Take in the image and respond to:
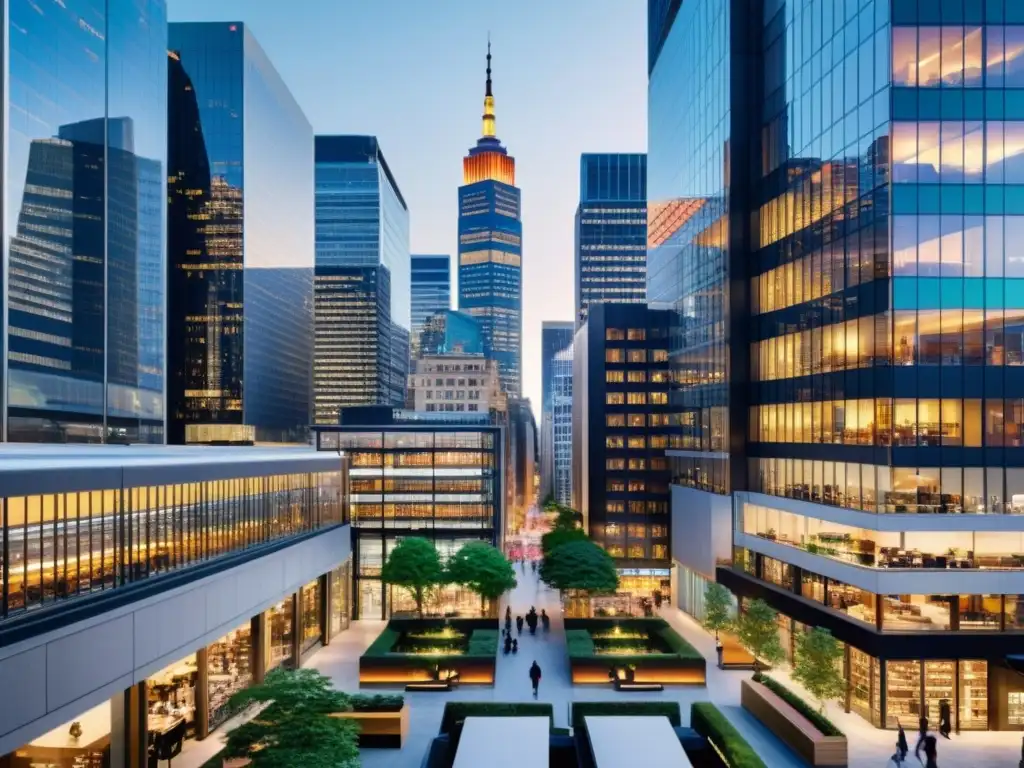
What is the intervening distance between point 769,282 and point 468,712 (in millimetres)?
32632

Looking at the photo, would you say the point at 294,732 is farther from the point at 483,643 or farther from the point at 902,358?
the point at 902,358

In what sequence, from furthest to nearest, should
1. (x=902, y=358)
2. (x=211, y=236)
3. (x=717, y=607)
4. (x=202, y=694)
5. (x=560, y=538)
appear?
(x=211, y=236), (x=560, y=538), (x=717, y=607), (x=902, y=358), (x=202, y=694)

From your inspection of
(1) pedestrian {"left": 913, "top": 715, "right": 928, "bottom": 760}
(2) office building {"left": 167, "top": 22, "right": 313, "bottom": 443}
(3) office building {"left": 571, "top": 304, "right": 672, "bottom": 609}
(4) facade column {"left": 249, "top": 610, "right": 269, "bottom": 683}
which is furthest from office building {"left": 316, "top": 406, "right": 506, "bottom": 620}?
(2) office building {"left": 167, "top": 22, "right": 313, "bottom": 443}

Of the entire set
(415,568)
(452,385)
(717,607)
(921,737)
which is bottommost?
(921,737)

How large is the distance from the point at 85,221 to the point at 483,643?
285ft

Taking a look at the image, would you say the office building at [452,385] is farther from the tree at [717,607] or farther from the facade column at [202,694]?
the facade column at [202,694]

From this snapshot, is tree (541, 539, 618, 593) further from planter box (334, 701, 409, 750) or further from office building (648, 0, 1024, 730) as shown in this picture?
planter box (334, 701, 409, 750)

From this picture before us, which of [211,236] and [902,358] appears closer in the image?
[902,358]

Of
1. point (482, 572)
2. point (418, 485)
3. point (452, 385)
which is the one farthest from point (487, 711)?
point (452, 385)

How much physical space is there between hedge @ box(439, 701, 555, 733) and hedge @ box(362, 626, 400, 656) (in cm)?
1010

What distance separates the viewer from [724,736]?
92.7 ft

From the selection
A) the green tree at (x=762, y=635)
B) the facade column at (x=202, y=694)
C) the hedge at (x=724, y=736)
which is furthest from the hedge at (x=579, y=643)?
the facade column at (x=202, y=694)

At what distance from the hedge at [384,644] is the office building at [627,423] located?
41612 mm

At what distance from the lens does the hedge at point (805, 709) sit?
98.6 ft
